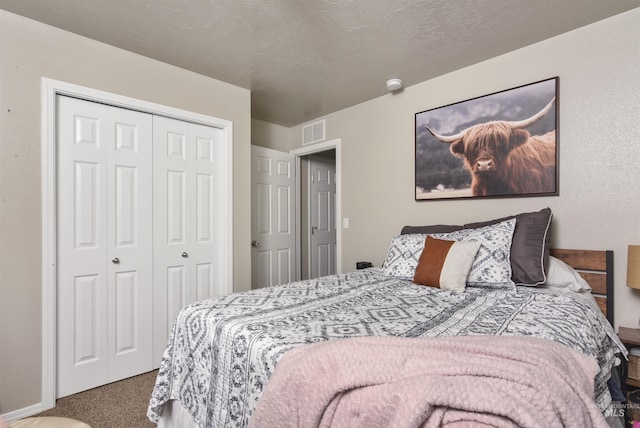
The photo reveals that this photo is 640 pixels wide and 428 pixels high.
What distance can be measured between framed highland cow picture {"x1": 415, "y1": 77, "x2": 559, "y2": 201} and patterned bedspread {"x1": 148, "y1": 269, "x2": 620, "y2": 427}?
2.97ft

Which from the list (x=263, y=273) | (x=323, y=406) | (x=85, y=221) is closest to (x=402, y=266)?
(x=323, y=406)

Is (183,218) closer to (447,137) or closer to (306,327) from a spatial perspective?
(306,327)

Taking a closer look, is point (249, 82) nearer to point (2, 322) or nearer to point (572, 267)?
point (2, 322)

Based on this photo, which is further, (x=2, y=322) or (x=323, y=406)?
(x=2, y=322)

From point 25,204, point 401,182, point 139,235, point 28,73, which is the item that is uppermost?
point 28,73

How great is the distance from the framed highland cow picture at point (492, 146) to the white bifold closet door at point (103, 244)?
2345 mm

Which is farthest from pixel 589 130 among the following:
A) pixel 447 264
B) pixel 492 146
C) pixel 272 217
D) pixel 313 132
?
pixel 272 217

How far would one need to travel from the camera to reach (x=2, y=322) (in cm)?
191

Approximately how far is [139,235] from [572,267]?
3.06 m

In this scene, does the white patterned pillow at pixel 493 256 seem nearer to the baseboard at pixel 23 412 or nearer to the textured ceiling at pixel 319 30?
→ the textured ceiling at pixel 319 30

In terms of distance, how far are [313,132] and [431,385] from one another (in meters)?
3.50

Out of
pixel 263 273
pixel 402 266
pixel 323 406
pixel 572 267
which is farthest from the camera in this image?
pixel 263 273

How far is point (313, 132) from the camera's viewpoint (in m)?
3.90

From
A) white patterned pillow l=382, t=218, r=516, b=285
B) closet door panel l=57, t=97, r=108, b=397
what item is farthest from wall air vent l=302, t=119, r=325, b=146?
closet door panel l=57, t=97, r=108, b=397
